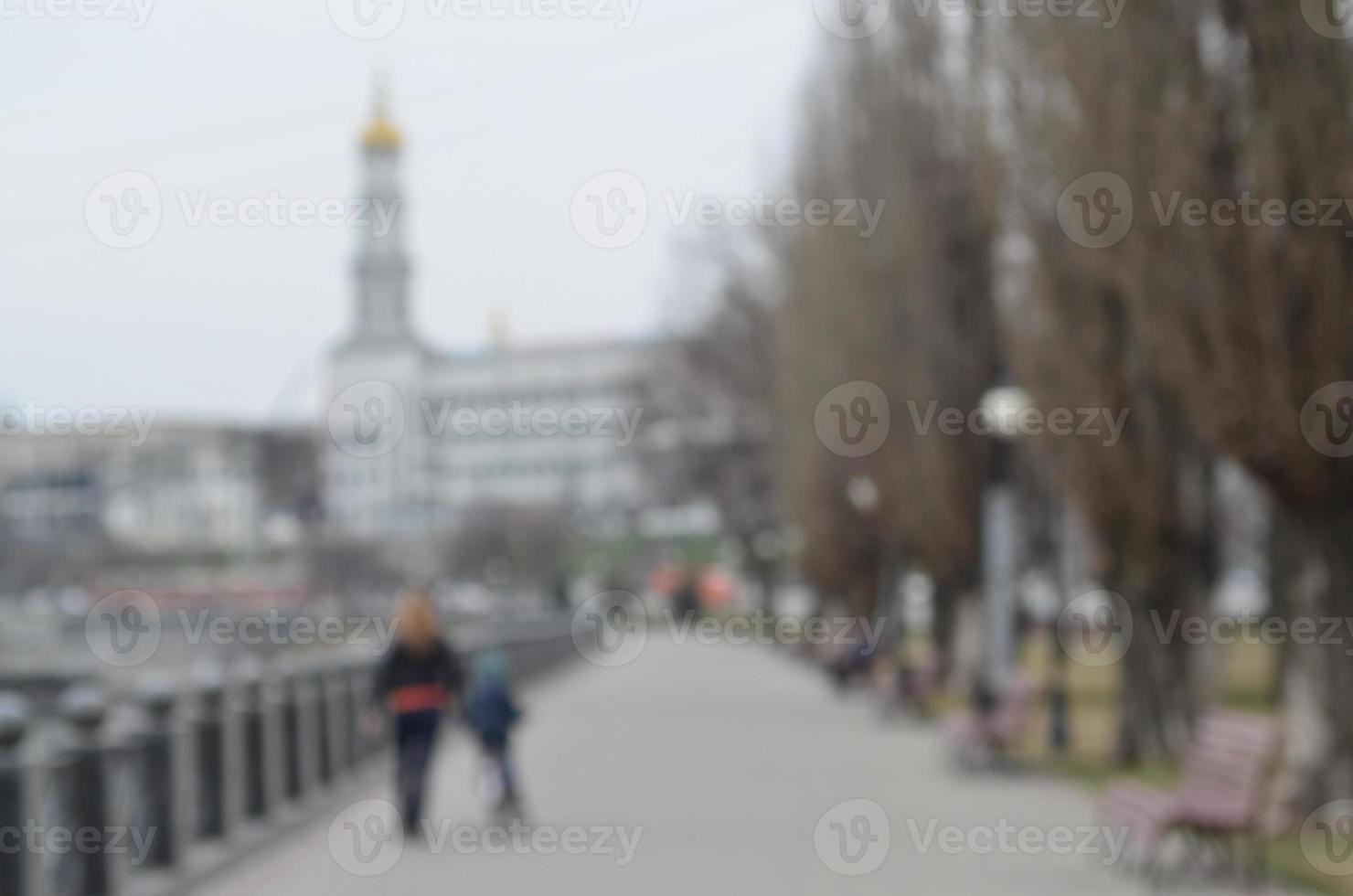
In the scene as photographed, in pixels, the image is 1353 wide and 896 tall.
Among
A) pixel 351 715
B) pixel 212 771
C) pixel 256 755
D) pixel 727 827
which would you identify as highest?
pixel 212 771

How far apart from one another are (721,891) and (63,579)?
76692 mm

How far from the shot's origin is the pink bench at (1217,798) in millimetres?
12477

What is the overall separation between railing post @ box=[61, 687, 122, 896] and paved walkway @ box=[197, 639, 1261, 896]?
1.85 m

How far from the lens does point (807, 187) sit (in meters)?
37.6

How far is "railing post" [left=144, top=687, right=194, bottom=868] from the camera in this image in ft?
40.5

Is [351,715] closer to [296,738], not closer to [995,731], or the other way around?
[296,738]

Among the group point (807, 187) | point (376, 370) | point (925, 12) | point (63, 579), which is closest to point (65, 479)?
point (63, 579)

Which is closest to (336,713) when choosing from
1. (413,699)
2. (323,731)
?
(323,731)

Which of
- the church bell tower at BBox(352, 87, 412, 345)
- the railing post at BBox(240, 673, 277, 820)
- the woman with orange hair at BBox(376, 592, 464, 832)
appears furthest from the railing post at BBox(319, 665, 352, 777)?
the church bell tower at BBox(352, 87, 412, 345)

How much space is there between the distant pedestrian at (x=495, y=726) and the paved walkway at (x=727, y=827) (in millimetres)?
342

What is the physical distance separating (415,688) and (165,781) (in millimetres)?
2796

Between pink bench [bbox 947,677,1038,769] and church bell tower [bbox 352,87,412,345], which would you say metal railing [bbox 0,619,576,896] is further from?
church bell tower [bbox 352,87,412,345]

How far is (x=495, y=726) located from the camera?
51.6ft

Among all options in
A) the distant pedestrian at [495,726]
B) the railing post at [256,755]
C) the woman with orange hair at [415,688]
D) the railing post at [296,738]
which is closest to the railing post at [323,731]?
the railing post at [296,738]
